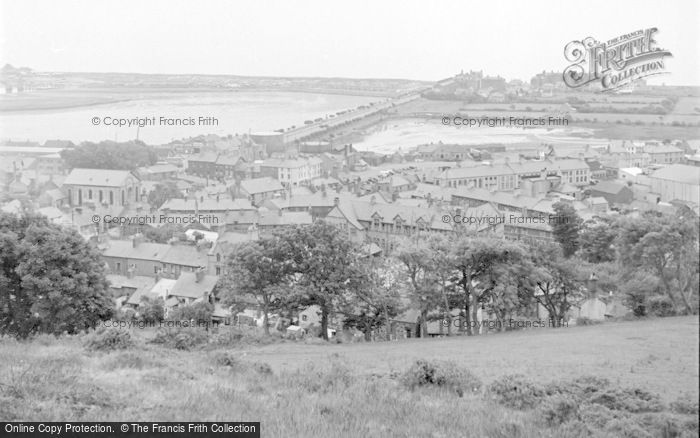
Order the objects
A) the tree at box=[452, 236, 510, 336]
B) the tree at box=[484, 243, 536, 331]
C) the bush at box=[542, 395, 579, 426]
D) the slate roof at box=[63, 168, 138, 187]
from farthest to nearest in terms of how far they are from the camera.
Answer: the slate roof at box=[63, 168, 138, 187]
the tree at box=[452, 236, 510, 336]
the tree at box=[484, 243, 536, 331]
the bush at box=[542, 395, 579, 426]

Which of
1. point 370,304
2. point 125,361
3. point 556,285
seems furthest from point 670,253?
point 125,361

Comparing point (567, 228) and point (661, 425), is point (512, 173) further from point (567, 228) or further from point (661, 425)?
point (661, 425)

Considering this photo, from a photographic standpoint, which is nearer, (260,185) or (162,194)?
(162,194)

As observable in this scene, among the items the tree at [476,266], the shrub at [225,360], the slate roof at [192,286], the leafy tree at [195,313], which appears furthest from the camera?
the slate roof at [192,286]

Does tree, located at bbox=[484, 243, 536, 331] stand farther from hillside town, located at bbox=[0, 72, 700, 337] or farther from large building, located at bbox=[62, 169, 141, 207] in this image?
large building, located at bbox=[62, 169, 141, 207]

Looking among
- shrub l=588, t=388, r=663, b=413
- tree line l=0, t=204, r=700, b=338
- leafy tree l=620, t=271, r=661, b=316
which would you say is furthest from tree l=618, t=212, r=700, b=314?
shrub l=588, t=388, r=663, b=413

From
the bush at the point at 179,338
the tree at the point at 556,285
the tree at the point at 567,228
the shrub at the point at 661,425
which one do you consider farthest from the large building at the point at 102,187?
the shrub at the point at 661,425

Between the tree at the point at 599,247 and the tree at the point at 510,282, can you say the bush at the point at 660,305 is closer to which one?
the tree at the point at 510,282
